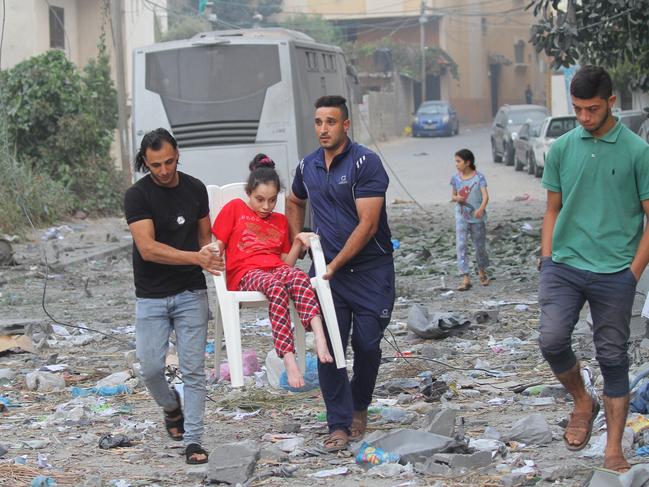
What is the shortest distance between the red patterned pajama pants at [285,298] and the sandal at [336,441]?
19.8 inches

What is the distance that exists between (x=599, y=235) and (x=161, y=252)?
Result: 6.84 ft

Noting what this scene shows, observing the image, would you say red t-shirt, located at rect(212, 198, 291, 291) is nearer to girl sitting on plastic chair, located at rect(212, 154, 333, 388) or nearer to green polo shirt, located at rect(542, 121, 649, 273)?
girl sitting on plastic chair, located at rect(212, 154, 333, 388)

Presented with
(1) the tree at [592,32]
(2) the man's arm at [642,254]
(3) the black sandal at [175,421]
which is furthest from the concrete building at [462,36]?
(2) the man's arm at [642,254]

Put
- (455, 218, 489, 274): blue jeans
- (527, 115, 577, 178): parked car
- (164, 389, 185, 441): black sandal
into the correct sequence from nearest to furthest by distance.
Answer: (164, 389, 185, 441): black sandal
(455, 218, 489, 274): blue jeans
(527, 115, 577, 178): parked car

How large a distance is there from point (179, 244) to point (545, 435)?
6.97 feet

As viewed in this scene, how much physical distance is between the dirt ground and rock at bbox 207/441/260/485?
113 millimetres

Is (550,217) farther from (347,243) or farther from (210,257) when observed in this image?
(210,257)

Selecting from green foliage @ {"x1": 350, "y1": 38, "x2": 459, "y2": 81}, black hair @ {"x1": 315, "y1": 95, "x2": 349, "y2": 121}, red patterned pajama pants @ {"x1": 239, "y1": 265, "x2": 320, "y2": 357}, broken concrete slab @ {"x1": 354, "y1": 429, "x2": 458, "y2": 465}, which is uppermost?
green foliage @ {"x1": 350, "y1": 38, "x2": 459, "y2": 81}

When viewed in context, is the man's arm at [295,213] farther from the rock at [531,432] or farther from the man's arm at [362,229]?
the rock at [531,432]

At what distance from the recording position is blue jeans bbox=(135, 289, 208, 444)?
5930 mm

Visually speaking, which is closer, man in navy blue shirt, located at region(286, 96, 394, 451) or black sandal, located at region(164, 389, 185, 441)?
man in navy blue shirt, located at region(286, 96, 394, 451)

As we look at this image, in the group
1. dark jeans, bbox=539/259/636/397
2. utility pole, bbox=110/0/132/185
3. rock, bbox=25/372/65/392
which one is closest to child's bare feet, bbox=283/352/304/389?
dark jeans, bbox=539/259/636/397

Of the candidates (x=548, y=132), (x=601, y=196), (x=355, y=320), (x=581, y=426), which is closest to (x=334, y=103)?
(x=355, y=320)

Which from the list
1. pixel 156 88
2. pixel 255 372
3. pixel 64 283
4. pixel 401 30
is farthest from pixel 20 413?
pixel 401 30
